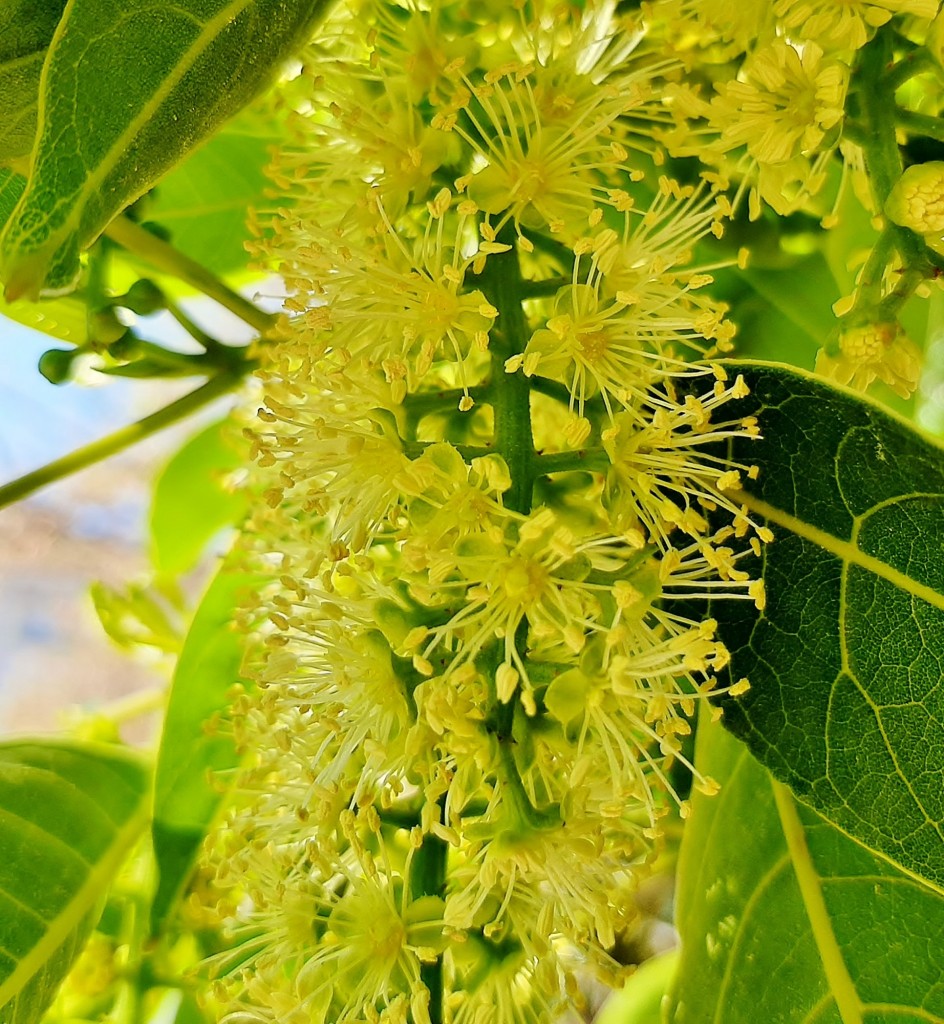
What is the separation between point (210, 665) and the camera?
0.76 metres

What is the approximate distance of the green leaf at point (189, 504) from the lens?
1.01 m

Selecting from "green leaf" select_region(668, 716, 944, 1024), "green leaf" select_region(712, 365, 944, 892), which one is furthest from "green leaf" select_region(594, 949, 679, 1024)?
"green leaf" select_region(712, 365, 944, 892)

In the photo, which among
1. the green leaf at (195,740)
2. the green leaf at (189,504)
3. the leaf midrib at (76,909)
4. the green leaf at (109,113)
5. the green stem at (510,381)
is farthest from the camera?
the green leaf at (189,504)

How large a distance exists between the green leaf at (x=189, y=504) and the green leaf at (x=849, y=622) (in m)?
0.57

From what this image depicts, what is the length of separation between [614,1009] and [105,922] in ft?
1.11

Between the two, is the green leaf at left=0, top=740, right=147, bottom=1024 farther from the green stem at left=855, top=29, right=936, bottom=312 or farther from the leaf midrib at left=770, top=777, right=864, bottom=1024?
the green stem at left=855, top=29, right=936, bottom=312

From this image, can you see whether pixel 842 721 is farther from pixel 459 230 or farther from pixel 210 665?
pixel 210 665

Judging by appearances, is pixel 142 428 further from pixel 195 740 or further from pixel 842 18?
pixel 842 18

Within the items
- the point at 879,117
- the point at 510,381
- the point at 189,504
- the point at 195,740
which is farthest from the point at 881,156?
the point at 189,504

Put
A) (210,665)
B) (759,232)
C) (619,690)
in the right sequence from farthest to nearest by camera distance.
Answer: (210,665)
(759,232)
(619,690)

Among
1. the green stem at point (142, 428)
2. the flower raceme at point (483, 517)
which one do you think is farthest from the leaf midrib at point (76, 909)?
the green stem at point (142, 428)

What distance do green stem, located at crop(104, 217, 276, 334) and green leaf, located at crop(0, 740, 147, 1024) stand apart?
0.30 meters

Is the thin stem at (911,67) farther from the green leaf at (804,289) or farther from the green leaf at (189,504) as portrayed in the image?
the green leaf at (189,504)

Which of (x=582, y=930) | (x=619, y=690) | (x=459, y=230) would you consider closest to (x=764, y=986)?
(x=582, y=930)
